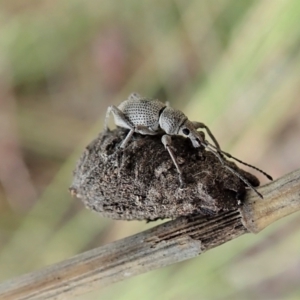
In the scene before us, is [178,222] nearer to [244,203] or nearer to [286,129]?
[244,203]

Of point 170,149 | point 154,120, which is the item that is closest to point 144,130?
point 154,120

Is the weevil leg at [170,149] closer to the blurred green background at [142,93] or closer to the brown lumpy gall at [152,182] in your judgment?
the brown lumpy gall at [152,182]

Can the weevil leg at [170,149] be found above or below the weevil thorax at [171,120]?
above

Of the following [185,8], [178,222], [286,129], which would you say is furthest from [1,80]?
[178,222]

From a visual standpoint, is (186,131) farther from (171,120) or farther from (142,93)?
(142,93)

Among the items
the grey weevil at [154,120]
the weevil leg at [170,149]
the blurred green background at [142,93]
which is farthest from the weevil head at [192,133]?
the blurred green background at [142,93]
